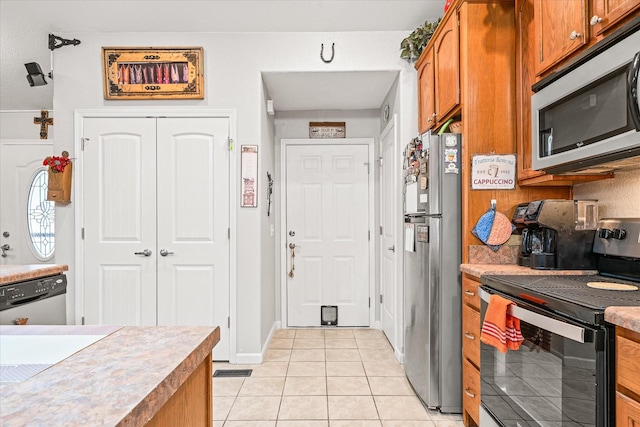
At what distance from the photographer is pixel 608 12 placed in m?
1.49

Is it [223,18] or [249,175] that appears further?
[249,175]

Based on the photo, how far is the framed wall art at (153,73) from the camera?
10.2ft

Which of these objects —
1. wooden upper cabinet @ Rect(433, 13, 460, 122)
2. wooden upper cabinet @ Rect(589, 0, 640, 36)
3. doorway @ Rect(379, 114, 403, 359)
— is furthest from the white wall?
wooden upper cabinet @ Rect(589, 0, 640, 36)

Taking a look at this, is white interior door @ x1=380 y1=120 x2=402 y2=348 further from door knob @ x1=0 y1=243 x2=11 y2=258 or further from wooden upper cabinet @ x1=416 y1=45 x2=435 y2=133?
door knob @ x1=0 y1=243 x2=11 y2=258

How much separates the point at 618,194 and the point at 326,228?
268cm

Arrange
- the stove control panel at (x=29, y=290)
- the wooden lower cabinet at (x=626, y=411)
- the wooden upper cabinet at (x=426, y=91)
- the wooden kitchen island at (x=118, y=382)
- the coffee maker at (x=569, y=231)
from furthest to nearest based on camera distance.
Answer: the wooden upper cabinet at (x=426, y=91), the coffee maker at (x=569, y=231), the stove control panel at (x=29, y=290), the wooden lower cabinet at (x=626, y=411), the wooden kitchen island at (x=118, y=382)

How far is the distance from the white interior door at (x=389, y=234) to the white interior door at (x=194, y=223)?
1.39 m

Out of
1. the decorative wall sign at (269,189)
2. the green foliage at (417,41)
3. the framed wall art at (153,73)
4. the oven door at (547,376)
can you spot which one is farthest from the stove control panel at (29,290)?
the green foliage at (417,41)

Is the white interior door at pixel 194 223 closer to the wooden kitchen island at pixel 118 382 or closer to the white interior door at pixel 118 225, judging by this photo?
the white interior door at pixel 118 225

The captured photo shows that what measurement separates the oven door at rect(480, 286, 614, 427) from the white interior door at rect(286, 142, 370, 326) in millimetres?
2340

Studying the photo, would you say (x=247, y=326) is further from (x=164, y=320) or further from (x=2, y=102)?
(x=2, y=102)

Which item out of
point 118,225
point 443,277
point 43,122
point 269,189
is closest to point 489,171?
point 443,277

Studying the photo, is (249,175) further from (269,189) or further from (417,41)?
(417,41)

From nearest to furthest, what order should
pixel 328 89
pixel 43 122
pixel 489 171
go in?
pixel 489 171
pixel 328 89
pixel 43 122
